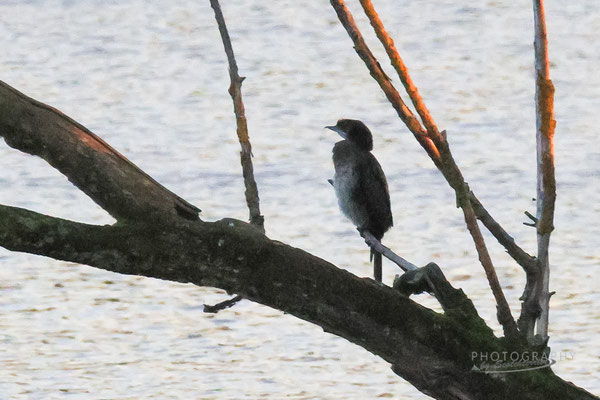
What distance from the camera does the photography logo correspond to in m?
2.54

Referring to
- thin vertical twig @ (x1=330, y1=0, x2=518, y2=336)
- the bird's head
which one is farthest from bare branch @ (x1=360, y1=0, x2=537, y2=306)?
the bird's head

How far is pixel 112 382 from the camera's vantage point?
5.23 metres

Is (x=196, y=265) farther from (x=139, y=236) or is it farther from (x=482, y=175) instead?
(x=482, y=175)

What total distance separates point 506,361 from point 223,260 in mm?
619

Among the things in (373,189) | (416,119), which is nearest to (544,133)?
(416,119)

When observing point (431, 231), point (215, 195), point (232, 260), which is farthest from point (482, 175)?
point (232, 260)

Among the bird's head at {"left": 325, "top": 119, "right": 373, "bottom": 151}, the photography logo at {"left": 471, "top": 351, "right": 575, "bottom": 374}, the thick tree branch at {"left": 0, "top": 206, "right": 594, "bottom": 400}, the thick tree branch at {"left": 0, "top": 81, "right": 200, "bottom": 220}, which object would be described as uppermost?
the bird's head at {"left": 325, "top": 119, "right": 373, "bottom": 151}

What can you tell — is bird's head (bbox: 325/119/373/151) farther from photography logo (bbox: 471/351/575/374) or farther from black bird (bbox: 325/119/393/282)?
photography logo (bbox: 471/351/575/374)

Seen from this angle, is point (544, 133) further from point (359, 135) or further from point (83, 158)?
point (359, 135)

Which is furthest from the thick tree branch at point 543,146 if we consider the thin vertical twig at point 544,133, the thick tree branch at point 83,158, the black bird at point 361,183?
the black bird at point 361,183

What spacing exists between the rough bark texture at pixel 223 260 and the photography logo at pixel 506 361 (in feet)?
0.03

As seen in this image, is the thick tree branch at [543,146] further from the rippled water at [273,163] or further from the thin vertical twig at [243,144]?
the rippled water at [273,163]

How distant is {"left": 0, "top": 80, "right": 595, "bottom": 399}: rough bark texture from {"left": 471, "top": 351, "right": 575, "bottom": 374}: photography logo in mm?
10

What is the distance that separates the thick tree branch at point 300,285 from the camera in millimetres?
2273
